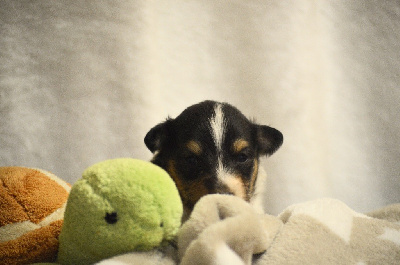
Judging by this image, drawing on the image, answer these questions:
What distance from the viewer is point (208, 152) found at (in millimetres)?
1346

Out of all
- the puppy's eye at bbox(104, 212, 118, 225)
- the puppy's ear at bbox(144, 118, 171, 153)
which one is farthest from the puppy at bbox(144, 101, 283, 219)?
the puppy's eye at bbox(104, 212, 118, 225)

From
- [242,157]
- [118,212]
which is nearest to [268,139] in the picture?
[242,157]

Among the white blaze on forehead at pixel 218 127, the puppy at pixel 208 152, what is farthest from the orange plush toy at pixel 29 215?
the white blaze on forehead at pixel 218 127

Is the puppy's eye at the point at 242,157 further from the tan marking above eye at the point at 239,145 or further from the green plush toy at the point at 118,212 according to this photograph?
the green plush toy at the point at 118,212

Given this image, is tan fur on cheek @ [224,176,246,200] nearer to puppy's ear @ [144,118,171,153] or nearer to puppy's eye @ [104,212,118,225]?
puppy's ear @ [144,118,171,153]

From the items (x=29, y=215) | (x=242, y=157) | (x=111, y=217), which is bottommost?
(x=29, y=215)

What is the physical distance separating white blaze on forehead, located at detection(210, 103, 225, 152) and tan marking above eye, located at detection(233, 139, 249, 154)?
66mm

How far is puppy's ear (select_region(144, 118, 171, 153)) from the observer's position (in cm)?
152

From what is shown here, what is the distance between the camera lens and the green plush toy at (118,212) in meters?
0.68

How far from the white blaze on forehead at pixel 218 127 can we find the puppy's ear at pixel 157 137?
265 mm

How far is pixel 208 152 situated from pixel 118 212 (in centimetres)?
70

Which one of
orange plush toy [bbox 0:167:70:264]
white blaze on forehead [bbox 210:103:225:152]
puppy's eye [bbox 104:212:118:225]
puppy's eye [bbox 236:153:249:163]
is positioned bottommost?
orange plush toy [bbox 0:167:70:264]

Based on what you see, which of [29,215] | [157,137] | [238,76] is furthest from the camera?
[238,76]

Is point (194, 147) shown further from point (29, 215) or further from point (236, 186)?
point (29, 215)
